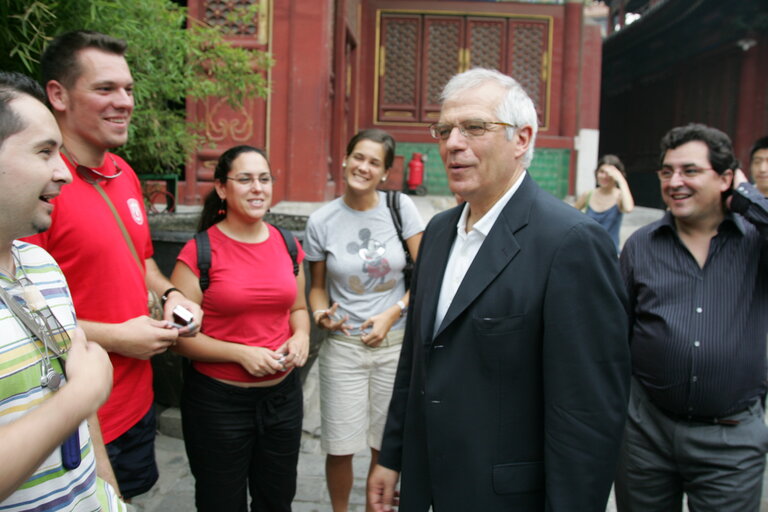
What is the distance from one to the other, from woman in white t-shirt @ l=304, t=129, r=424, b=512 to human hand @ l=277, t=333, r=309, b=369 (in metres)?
0.33

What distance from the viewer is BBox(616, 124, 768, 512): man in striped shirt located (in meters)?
2.18

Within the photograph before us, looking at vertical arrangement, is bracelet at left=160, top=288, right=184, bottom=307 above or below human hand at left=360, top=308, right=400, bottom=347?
above

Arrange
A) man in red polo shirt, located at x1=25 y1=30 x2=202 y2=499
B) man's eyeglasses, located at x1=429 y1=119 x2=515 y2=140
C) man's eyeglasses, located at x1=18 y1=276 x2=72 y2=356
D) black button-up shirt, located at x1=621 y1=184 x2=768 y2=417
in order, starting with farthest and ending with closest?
1. black button-up shirt, located at x1=621 y1=184 x2=768 y2=417
2. man in red polo shirt, located at x1=25 y1=30 x2=202 y2=499
3. man's eyeglasses, located at x1=429 y1=119 x2=515 y2=140
4. man's eyeglasses, located at x1=18 y1=276 x2=72 y2=356

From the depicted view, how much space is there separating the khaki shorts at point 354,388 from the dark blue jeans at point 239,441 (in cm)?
39

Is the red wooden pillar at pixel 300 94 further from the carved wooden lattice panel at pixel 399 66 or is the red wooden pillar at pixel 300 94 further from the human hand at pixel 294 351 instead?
the human hand at pixel 294 351

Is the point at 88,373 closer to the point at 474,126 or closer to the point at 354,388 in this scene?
the point at 474,126

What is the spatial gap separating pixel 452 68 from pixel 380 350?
11.1 metres

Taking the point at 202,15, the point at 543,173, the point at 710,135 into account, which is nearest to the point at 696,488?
the point at 710,135

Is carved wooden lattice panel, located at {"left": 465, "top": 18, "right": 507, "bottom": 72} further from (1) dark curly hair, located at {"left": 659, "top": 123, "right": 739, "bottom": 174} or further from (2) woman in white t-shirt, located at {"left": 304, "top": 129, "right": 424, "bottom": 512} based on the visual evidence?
(1) dark curly hair, located at {"left": 659, "top": 123, "right": 739, "bottom": 174}

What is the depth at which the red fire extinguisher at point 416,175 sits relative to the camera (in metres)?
13.1

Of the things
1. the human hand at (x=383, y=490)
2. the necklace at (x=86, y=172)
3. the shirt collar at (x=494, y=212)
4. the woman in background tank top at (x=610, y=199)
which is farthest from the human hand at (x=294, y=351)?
the woman in background tank top at (x=610, y=199)

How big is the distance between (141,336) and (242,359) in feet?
1.67

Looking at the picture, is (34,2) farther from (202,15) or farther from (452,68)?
(452,68)

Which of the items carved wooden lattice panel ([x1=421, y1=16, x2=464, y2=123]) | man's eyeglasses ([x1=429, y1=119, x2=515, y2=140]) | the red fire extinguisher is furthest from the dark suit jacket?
carved wooden lattice panel ([x1=421, y1=16, x2=464, y2=123])
